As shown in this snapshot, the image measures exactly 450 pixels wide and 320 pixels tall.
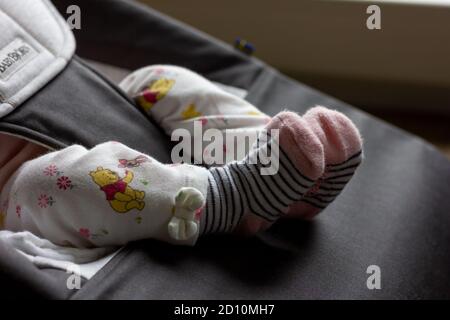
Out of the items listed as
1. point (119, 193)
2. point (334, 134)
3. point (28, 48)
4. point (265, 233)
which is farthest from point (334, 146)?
point (28, 48)

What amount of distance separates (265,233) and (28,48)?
43 cm

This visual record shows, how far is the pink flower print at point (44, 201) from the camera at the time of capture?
722 millimetres

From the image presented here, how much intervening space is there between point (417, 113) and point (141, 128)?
0.88m

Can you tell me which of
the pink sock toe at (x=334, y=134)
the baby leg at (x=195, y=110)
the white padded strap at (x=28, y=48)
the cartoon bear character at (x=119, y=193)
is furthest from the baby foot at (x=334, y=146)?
the white padded strap at (x=28, y=48)

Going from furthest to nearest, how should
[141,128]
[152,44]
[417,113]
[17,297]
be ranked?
1. [417,113]
2. [152,44]
3. [141,128]
4. [17,297]

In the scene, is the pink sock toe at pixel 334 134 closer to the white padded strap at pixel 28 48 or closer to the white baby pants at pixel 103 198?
the white baby pants at pixel 103 198

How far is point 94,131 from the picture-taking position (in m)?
0.85

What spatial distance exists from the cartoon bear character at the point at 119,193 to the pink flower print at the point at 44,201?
2.2 inches

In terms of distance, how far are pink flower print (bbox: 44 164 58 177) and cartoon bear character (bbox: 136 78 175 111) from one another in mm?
224

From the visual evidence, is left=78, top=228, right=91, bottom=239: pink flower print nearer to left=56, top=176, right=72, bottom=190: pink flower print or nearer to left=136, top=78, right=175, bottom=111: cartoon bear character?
left=56, top=176, right=72, bottom=190: pink flower print

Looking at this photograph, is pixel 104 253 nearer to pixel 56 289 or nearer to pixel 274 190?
pixel 56 289

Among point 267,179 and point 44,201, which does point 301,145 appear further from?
point 44,201

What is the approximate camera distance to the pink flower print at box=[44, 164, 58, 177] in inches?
28.8

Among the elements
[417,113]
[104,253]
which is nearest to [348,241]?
[104,253]
